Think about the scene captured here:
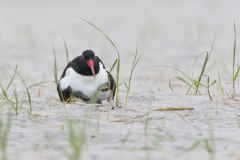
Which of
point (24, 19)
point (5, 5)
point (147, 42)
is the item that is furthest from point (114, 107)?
point (5, 5)

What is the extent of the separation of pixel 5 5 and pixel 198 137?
14.0 m

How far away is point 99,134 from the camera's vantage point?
423 centimetres

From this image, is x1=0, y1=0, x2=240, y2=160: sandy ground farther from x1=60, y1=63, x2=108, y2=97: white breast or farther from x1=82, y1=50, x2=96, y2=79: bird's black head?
x1=82, y1=50, x2=96, y2=79: bird's black head

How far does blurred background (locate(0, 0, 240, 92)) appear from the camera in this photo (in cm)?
1005

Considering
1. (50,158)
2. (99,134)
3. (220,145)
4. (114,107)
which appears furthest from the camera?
(114,107)

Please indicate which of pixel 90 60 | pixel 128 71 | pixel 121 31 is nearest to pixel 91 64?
pixel 90 60

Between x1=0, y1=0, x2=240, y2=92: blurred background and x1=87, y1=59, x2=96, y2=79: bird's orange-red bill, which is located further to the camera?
x1=0, y1=0, x2=240, y2=92: blurred background

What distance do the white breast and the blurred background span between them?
1.44m

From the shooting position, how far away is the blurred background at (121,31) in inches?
396

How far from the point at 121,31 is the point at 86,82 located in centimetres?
796

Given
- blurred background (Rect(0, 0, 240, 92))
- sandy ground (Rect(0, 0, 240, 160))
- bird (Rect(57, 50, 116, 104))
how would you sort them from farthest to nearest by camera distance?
blurred background (Rect(0, 0, 240, 92))
bird (Rect(57, 50, 116, 104))
sandy ground (Rect(0, 0, 240, 160))

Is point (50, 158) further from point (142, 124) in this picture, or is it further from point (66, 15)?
point (66, 15)

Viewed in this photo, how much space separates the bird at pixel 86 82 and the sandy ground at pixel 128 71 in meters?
0.16

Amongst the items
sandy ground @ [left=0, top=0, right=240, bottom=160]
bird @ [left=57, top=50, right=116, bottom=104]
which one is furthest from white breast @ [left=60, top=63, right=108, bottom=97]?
sandy ground @ [left=0, top=0, right=240, bottom=160]
